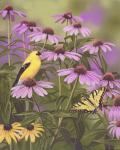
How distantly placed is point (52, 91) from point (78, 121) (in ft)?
0.27

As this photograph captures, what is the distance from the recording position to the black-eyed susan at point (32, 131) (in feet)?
2.69

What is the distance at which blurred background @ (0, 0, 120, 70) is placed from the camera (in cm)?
128

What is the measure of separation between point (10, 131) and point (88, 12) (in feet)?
1.87

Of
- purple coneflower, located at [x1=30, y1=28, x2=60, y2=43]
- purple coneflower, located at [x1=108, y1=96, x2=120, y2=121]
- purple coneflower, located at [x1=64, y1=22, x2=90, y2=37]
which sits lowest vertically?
purple coneflower, located at [x1=108, y1=96, x2=120, y2=121]

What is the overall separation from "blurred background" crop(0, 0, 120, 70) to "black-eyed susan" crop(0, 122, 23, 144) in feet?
1.57

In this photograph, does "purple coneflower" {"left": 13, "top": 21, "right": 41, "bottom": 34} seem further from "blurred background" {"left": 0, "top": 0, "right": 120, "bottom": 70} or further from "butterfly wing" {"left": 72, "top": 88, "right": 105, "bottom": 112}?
"blurred background" {"left": 0, "top": 0, "right": 120, "bottom": 70}

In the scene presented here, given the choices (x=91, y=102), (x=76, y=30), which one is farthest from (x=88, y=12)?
(x=91, y=102)

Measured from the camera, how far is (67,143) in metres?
0.90

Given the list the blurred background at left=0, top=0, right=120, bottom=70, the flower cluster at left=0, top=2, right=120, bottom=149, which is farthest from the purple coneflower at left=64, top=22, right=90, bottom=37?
the blurred background at left=0, top=0, right=120, bottom=70

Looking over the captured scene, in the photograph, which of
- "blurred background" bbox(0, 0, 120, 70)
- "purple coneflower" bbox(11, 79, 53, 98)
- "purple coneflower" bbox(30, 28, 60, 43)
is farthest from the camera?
"blurred background" bbox(0, 0, 120, 70)

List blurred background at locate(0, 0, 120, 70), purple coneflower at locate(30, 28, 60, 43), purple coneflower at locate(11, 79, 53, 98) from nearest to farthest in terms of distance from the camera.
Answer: purple coneflower at locate(11, 79, 53, 98)
purple coneflower at locate(30, 28, 60, 43)
blurred background at locate(0, 0, 120, 70)

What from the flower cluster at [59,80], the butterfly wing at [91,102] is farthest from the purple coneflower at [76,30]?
the butterfly wing at [91,102]

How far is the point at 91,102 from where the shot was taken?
84cm

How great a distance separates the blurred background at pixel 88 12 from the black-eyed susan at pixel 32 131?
46 cm
